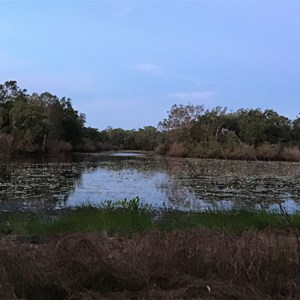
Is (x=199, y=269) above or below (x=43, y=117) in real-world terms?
below

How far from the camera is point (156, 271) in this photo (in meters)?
4.93

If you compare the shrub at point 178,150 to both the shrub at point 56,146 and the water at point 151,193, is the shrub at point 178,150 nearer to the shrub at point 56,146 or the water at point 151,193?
the shrub at point 56,146

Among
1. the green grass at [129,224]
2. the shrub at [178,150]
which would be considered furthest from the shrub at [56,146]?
the green grass at [129,224]

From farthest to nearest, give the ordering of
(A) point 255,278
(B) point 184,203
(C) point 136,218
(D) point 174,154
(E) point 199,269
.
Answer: (D) point 174,154
(B) point 184,203
(C) point 136,218
(E) point 199,269
(A) point 255,278

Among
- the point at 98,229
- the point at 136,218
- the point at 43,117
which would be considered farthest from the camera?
the point at 43,117

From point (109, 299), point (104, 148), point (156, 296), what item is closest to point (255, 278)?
point (156, 296)

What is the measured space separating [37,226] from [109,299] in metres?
5.20

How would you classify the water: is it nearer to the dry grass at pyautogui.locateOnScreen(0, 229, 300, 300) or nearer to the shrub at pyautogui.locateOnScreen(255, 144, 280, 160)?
the dry grass at pyautogui.locateOnScreen(0, 229, 300, 300)

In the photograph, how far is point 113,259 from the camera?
5199 mm

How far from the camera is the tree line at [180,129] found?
5678cm

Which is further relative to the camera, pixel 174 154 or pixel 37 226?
pixel 174 154

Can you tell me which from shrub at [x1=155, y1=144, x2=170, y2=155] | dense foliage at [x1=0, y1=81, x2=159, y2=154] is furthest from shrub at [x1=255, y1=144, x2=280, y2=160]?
dense foliage at [x1=0, y1=81, x2=159, y2=154]

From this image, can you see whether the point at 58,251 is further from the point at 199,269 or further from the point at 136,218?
the point at 136,218

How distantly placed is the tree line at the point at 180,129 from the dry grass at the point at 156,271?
4315 cm
